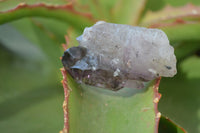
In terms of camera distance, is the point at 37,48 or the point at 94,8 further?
the point at 37,48

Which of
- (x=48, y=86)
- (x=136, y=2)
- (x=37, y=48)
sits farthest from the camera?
(x=37, y=48)

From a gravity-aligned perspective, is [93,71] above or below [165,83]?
above

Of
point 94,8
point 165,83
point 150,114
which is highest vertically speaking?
point 94,8

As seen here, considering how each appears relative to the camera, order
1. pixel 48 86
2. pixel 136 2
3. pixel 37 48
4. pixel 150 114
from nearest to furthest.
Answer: pixel 150 114 < pixel 136 2 < pixel 48 86 < pixel 37 48

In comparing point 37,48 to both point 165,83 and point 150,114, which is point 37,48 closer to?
point 165,83

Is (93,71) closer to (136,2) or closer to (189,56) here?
(136,2)

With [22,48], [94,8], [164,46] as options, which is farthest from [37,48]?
[164,46]
